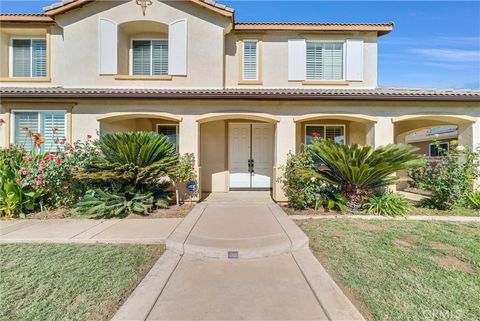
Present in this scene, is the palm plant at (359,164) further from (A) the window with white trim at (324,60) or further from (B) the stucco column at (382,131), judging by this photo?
(A) the window with white trim at (324,60)

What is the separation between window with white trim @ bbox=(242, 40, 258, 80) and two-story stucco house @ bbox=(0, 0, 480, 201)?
0.05 meters

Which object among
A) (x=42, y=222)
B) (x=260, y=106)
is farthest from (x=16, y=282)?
(x=260, y=106)

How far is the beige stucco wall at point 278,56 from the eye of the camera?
1037 cm

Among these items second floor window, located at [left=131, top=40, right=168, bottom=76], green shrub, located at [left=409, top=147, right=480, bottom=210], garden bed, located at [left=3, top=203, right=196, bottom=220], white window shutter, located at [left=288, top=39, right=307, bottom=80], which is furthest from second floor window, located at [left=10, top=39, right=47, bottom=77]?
green shrub, located at [left=409, top=147, right=480, bottom=210]

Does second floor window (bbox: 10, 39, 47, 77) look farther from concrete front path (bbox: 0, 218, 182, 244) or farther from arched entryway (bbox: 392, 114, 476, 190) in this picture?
arched entryway (bbox: 392, 114, 476, 190)

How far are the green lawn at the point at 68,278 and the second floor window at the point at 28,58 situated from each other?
9.10 metres

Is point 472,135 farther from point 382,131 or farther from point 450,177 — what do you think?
point 382,131

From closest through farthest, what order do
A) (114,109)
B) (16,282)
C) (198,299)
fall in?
(198,299), (16,282), (114,109)

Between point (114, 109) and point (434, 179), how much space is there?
35.2ft

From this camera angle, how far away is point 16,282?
3359 millimetres

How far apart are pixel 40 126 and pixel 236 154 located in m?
7.37

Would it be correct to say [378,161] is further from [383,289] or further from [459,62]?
[459,62]

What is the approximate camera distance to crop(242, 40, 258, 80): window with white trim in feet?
34.3

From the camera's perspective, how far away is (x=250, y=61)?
10.5 meters
